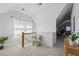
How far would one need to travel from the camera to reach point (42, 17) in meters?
5.23

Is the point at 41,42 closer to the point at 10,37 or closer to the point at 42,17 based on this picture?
A: the point at 42,17

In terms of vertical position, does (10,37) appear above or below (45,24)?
below

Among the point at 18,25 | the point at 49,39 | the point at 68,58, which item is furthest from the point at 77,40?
the point at 18,25

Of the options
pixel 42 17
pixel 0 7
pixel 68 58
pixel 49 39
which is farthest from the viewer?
pixel 42 17

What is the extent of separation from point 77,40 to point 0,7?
369 centimetres

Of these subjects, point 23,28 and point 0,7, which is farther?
point 23,28

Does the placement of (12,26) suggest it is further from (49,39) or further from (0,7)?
(49,39)

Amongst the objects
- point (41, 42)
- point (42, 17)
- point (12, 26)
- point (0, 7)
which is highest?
point (0, 7)

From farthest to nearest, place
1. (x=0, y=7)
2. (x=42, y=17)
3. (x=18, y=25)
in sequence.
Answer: (x=18, y=25) < (x=42, y=17) < (x=0, y=7)

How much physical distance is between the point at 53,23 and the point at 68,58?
3209mm

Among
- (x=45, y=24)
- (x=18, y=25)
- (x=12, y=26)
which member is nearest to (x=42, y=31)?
(x=45, y=24)

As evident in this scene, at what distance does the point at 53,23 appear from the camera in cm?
505

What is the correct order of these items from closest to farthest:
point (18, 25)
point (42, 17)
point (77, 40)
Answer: point (77, 40)
point (42, 17)
point (18, 25)

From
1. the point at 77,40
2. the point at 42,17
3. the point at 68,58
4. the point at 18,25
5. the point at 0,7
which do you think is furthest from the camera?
the point at 18,25
